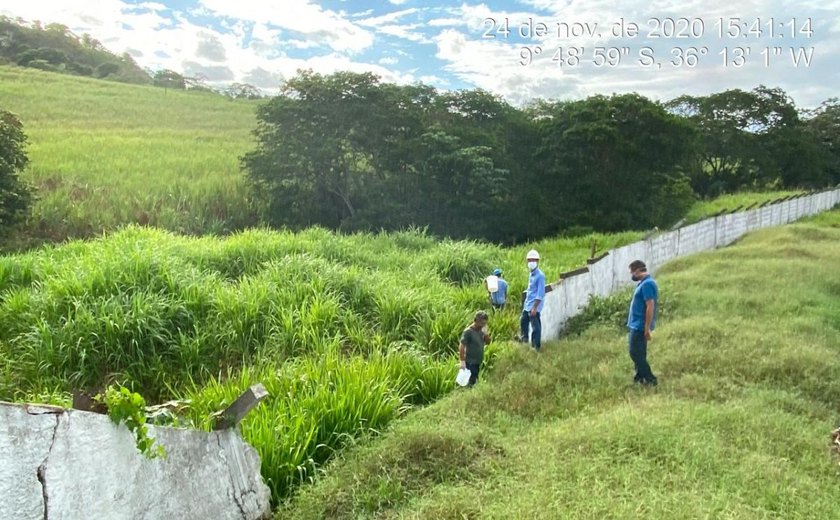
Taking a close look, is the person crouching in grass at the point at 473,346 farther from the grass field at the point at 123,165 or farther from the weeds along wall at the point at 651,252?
the grass field at the point at 123,165

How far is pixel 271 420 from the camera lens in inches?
194

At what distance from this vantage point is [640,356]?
5.66m

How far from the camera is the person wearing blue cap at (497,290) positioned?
330 inches

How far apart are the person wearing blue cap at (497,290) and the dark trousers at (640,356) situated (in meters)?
2.85

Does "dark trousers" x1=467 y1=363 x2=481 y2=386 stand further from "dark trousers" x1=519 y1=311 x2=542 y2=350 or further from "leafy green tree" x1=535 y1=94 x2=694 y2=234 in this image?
"leafy green tree" x1=535 y1=94 x2=694 y2=234

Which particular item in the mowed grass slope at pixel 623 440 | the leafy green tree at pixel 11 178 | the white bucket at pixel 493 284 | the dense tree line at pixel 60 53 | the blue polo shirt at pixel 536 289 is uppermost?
the dense tree line at pixel 60 53

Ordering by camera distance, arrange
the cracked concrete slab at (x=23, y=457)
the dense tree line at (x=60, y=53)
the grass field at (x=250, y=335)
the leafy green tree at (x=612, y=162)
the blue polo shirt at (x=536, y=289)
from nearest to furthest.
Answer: the cracked concrete slab at (x=23, y=457) → the grass field at (x=250, y=335) → the blue polo shirt at (x=536, y=289) → the leafy green tree at (x=612, y=162) → the dense tree line at (x=60, y=53)

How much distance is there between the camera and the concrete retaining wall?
9.59ft

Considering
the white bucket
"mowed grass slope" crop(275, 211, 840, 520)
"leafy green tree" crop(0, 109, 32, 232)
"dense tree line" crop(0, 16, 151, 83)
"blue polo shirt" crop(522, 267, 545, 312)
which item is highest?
"dense tree line" crop(0, 16, 151, 83)

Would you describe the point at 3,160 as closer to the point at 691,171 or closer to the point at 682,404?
the point at 682,404

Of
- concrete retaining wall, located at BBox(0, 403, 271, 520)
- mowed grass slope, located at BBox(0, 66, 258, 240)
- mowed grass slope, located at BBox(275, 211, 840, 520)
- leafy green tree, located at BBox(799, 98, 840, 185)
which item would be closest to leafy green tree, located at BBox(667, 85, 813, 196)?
leafy green tree, located at BBox(799, 98, 840, 185)

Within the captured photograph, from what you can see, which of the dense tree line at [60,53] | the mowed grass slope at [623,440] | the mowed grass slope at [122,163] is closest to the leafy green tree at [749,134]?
the mowed grass slope at [122,163]

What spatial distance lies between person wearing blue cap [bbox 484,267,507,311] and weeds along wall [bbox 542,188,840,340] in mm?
842

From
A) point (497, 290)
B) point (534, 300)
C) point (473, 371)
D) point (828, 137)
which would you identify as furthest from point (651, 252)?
point (828, 137)
